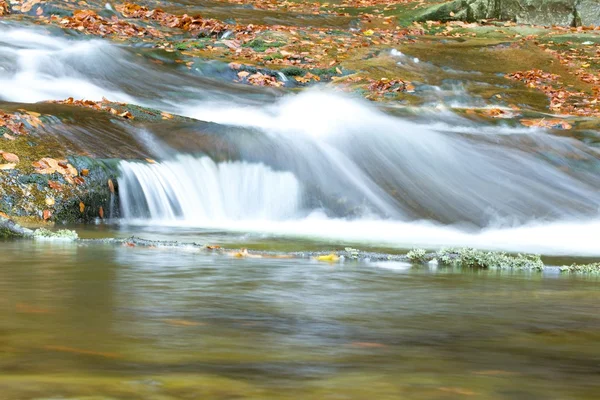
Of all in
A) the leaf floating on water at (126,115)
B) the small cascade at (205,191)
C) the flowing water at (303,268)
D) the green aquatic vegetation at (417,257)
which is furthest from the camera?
the leaf floating on water at (126,115)

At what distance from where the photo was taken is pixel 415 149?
11.6 meters

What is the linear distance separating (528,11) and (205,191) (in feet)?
52.0

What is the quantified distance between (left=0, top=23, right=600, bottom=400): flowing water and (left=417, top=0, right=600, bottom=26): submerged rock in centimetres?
973

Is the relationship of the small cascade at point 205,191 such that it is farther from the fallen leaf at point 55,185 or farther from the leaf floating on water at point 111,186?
the fallen leaf at point 55,185

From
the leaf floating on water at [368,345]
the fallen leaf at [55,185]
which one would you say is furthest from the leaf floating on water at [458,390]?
the fallen leaf at [55,185]

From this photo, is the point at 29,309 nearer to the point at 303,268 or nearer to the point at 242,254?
the point at 303,268

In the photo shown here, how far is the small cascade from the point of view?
9.11m

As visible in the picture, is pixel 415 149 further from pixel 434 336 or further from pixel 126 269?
pixel 434 336

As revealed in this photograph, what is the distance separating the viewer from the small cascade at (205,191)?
911cm

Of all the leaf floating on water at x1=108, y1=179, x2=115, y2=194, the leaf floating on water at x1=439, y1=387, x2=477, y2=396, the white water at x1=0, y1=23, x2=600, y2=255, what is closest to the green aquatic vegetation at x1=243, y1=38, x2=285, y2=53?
the white water at x1=0, y1=23, x2=600, y2=255

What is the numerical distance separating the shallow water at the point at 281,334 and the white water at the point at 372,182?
3233 mm

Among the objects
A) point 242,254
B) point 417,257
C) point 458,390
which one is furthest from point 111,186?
point 458,390

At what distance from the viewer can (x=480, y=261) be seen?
6.17 meters

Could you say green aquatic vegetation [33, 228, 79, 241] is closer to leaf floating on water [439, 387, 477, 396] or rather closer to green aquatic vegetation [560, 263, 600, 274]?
green aquatic vegetation [560, 263, 600, 274]
